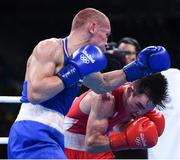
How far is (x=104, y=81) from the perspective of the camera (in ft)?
8.37

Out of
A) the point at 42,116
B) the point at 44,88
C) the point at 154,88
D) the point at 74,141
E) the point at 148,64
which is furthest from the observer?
the point at 74,141

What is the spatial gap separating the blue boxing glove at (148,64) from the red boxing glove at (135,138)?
30cm

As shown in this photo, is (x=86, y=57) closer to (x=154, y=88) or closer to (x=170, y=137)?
(x=154, y=88)

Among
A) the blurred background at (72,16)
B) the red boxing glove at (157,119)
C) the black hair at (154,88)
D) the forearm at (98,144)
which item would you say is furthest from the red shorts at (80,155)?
the blurred background at (72,16)

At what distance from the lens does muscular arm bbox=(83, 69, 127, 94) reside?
→ 8.25 ft

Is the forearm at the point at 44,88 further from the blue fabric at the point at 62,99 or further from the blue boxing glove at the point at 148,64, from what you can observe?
the blue boxing glove at the point at 148,64

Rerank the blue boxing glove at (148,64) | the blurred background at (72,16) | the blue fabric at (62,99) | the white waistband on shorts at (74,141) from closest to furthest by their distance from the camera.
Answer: the blue fabric at (62,99)
the blue boxing glove at (148,64)
the white waistband on shorts at (74,141)
the blurred background at (72,16)

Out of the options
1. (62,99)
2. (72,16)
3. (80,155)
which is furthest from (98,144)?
(72,16)

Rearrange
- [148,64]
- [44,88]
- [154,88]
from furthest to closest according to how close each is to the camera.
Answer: [154,88], [148,64], [44,88]

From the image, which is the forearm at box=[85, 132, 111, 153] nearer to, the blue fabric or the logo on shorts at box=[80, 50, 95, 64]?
the blue fabric

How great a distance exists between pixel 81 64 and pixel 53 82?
0.51ft

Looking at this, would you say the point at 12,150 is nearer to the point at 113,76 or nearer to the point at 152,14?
the point at 113,76

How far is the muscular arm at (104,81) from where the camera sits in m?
2.52

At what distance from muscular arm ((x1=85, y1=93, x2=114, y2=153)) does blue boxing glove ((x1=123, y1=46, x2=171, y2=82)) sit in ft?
0.62
